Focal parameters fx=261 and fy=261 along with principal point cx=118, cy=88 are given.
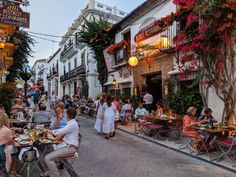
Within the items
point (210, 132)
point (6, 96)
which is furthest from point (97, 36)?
point (210, 132)

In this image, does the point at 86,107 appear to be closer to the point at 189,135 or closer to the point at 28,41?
the point at 28,41

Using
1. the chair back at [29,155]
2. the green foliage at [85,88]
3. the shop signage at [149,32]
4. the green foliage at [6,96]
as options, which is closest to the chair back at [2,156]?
the chair back at [29,155]

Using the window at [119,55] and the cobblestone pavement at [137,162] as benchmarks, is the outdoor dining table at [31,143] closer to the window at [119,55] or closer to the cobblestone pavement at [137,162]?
the cobblestone pavement at [137,162]

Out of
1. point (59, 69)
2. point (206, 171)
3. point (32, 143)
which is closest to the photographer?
point (32, 143)

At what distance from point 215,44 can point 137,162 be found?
496 cm

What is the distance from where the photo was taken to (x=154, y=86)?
48.9 ft

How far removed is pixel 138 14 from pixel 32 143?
12.2 metres

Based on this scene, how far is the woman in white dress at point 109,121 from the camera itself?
1000cm

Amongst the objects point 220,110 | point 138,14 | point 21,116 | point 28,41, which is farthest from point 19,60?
point 220,110

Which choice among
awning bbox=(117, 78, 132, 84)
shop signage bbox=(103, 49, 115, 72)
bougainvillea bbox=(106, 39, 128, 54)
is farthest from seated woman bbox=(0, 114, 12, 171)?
shop signage bbox=(103, 49, 115, 72)

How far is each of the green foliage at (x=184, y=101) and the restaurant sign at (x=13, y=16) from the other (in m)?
6.19

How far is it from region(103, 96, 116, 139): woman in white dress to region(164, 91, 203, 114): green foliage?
251 centimetres

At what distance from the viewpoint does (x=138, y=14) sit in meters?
15.5

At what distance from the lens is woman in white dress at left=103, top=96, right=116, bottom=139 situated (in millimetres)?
10002
